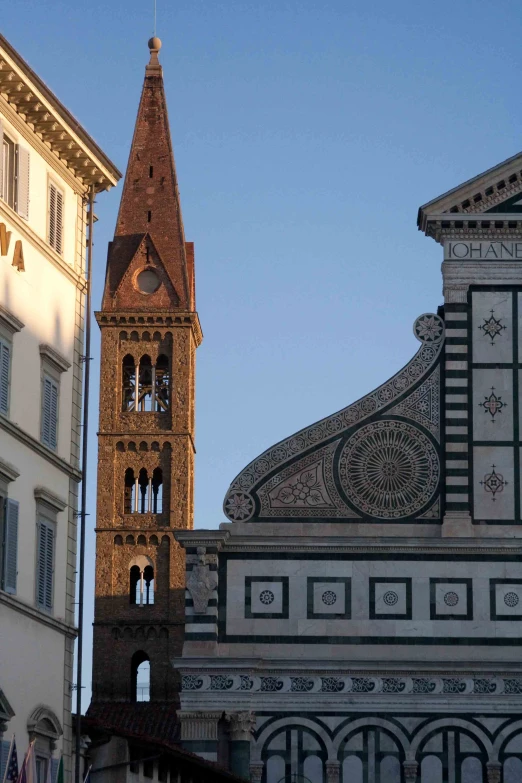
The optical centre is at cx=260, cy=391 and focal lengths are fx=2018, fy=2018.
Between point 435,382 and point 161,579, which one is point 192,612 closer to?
point 435,382

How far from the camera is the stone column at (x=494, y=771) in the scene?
32.0 metres

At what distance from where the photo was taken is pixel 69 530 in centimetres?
2484

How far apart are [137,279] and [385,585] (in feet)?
76.2

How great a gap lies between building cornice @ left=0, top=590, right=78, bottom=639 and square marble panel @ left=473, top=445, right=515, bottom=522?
10463 mm

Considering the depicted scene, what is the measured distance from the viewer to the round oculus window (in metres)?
54.6

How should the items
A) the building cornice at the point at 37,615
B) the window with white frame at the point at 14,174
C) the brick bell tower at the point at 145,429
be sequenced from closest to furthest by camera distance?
the building cornice at the point at 37,615
the window with white frame at the point at 14,174
the brick bell tower at the point at 145,429

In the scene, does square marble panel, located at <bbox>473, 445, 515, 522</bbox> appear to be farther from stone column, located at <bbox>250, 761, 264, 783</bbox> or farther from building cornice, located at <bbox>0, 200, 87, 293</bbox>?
building cornice, located at <bbox>0, 200, 87, 293</bbox>

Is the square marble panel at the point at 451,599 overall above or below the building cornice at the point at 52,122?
below

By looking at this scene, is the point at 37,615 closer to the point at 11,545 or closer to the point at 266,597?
the point at 11,545

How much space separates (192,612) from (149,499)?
2144 cm

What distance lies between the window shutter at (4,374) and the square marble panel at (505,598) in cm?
1234

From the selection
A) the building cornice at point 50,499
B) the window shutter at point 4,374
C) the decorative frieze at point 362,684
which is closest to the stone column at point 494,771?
the decorative frieze at point 362,684

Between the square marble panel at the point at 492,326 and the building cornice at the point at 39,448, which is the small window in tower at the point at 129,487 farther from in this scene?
the building cornice at the point at 39,448

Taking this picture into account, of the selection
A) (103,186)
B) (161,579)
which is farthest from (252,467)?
(161,579)
